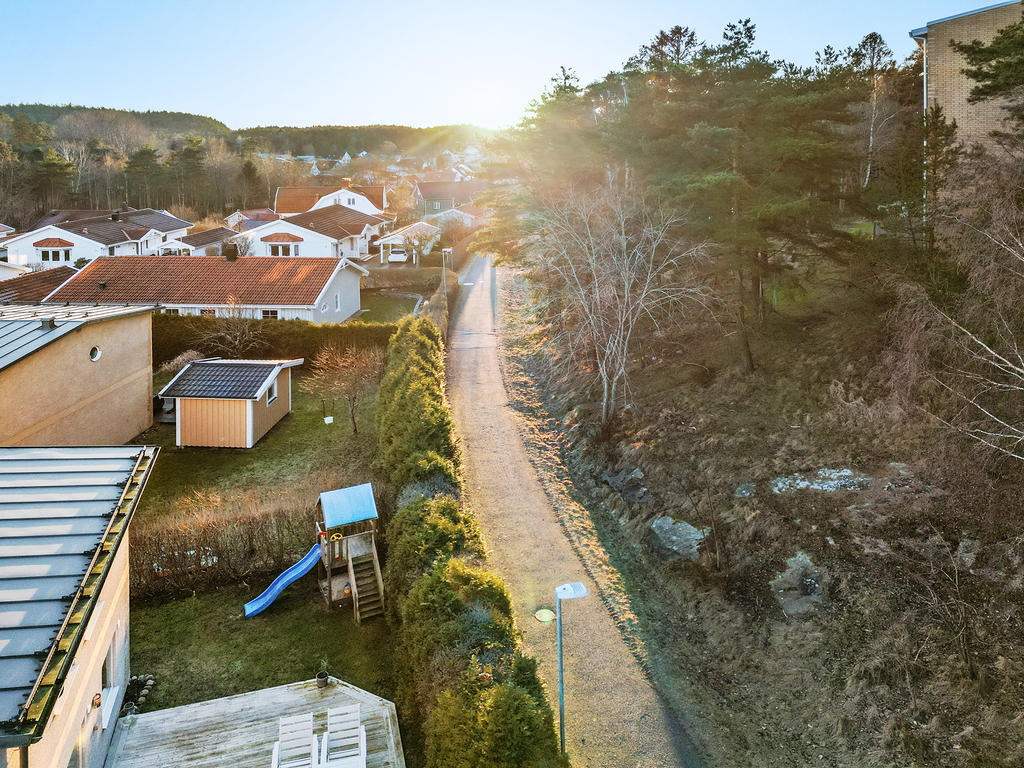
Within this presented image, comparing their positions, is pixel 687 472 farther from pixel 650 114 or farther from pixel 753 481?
pixel 650 114

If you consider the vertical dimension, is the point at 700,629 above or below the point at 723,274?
below

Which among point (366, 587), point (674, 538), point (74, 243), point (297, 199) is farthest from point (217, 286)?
point (297, 199)

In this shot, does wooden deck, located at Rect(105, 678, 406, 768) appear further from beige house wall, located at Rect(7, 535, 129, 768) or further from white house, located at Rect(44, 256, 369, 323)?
A: white house, located at Rect(44, 256, 369, 323)

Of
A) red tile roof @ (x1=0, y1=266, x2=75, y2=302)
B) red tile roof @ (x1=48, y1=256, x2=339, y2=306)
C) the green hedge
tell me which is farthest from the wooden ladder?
red tile roof @ (x1=0, y1=266, x2=75, y2=302)

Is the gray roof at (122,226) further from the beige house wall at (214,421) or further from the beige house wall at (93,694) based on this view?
the beige house wall at (93,694)

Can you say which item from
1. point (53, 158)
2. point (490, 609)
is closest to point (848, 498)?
point (490, 609)
